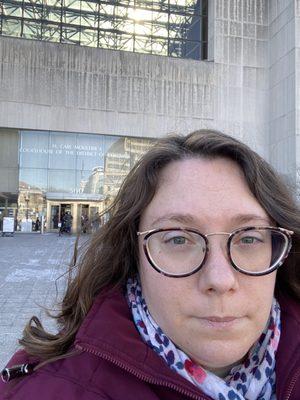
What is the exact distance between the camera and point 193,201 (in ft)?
4.15

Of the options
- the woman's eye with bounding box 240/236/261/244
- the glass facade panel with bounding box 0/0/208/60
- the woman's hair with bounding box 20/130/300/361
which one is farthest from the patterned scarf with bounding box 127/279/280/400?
the glass facade panel with bounding box 0/0/208/60

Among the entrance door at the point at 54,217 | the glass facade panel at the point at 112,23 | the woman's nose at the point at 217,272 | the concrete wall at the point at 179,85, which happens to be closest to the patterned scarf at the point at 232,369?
the woman's nose at the point at 217,272

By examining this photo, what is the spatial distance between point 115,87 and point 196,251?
26.2 metres

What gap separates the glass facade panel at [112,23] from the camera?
87.7ft

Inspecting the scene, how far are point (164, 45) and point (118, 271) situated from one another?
28921mm

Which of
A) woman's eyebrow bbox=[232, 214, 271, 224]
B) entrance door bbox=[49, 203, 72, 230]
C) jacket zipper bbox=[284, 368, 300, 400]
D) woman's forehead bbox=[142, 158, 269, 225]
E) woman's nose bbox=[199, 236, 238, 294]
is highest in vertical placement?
entrance door bbox=[49, 203, 72, 230]

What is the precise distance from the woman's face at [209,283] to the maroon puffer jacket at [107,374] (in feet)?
0.34

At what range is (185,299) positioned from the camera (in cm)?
120

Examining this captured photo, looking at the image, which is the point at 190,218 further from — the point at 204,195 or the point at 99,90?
the point at 99,90

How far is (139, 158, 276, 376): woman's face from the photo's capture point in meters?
1.18

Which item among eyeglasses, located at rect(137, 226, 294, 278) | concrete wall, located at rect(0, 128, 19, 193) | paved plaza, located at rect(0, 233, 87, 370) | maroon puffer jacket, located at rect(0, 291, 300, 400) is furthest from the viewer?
concrete wall, located at rect(0, 128, 19, 193)

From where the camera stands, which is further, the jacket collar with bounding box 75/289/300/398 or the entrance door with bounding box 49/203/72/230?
the entrance door with bounding box 49/203/72/230

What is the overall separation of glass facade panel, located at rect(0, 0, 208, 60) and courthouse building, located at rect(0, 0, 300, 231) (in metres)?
0.07

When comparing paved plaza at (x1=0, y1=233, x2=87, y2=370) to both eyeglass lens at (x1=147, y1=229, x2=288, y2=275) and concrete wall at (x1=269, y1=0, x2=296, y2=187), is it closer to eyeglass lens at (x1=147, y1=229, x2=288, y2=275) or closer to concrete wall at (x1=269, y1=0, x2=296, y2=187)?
eyeglass lens at (x1=147, y1=229, x2=288, y2=275)
